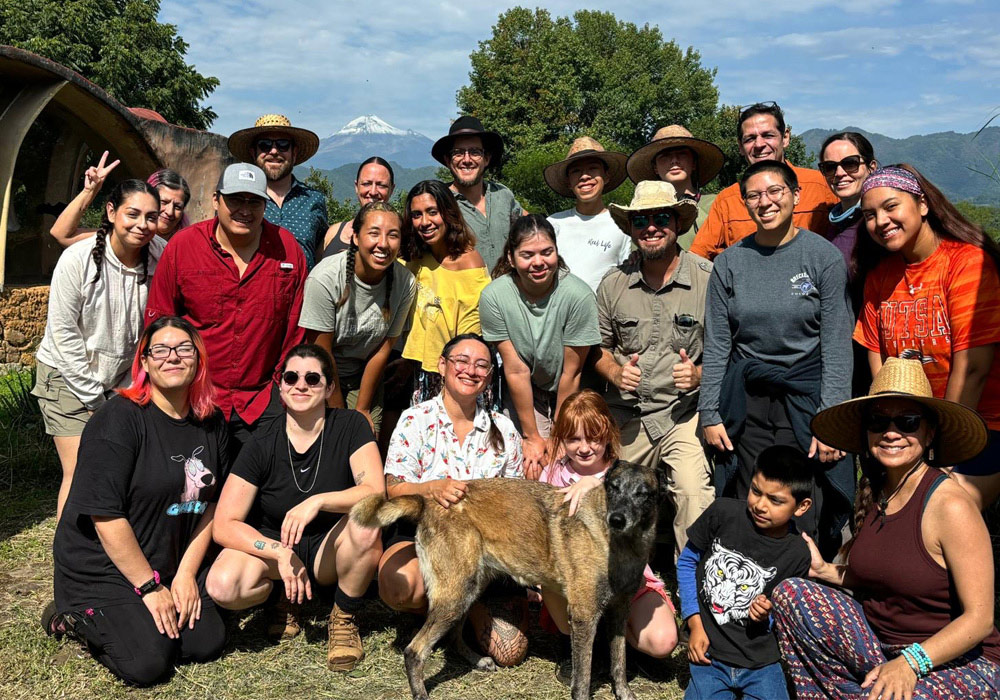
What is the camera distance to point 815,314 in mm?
4246

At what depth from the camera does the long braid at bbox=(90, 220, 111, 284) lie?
4895 millimetres

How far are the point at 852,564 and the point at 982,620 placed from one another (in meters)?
0.56

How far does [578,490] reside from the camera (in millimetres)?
4215

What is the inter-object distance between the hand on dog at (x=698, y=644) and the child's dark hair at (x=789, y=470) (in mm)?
794

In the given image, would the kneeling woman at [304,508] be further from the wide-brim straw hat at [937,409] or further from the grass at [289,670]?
the wide-brim straw hat at [937,409]

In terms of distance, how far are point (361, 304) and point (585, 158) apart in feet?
7.61

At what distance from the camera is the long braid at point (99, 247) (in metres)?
4.89

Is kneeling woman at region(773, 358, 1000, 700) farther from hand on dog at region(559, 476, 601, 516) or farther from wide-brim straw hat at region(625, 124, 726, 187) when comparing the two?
wide-brim straw hat at region(625, 124, 726, 187)

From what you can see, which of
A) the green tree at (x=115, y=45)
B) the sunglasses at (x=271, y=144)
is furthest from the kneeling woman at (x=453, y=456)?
the green tree at (x=115, y=45)

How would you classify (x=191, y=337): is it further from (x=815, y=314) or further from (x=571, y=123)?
(x=571, y=123)

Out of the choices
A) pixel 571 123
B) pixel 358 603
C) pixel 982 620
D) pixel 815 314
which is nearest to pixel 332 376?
pixel 358 603

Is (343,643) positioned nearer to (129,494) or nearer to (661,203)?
(129,494)

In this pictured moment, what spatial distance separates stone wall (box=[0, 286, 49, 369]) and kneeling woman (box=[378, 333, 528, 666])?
26.1ft

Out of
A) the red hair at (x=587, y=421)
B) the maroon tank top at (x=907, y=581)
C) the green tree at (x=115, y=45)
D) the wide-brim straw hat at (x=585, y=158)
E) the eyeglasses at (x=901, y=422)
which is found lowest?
the maroon tank top at (x=907, y=581)
